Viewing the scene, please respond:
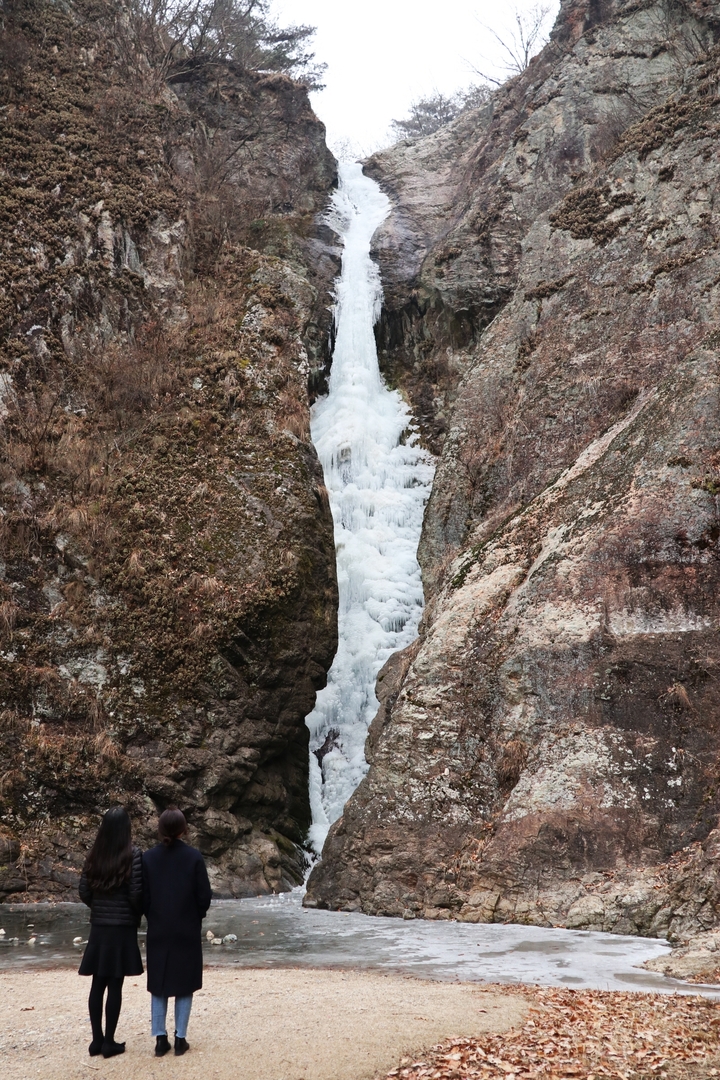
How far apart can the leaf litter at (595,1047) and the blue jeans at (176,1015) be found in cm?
146

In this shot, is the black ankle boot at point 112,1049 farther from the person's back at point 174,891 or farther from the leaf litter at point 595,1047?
the leaf litter at point 595,1047

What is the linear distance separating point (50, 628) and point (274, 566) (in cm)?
465

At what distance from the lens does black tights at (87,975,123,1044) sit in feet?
18.1

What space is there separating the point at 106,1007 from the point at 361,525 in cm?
1595

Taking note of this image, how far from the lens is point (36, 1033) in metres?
6.21

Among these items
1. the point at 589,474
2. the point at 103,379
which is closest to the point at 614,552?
the point at 589,474

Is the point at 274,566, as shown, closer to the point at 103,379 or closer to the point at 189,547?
the point at 189,547

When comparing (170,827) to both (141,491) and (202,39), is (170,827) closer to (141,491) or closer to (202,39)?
(141,491)

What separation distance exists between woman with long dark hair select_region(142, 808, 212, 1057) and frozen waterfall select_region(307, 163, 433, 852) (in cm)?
1093

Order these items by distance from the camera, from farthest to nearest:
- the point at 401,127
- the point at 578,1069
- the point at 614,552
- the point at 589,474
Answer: the point at 401,127, the point at 589,474, the point at 614,552, the point at 578,1069


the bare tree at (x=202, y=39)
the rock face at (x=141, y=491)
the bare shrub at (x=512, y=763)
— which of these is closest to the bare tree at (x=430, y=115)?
the bare tree at (x=202, y=39)

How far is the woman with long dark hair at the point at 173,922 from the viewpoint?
5551 mm

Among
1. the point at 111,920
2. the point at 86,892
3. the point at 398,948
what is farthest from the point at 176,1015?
the point at 398,948

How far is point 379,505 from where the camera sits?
2153 centimetres
